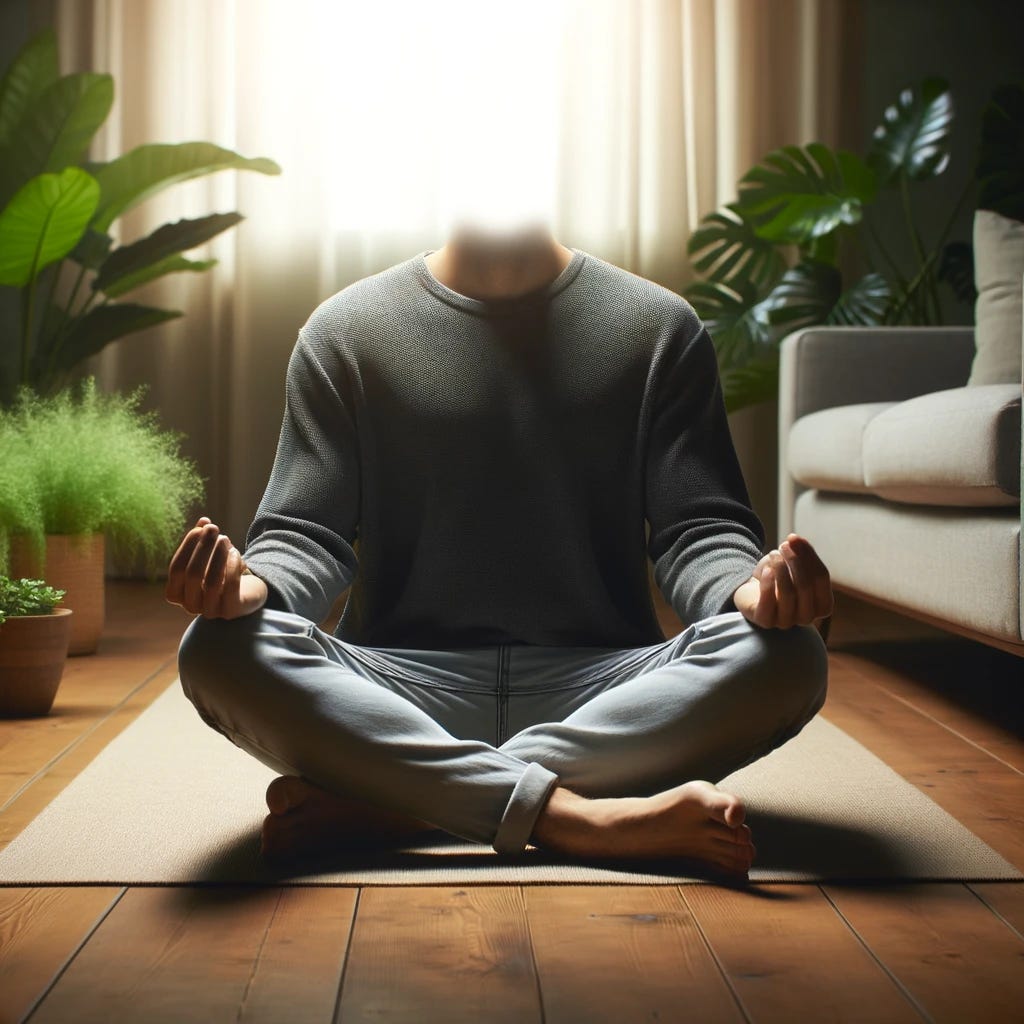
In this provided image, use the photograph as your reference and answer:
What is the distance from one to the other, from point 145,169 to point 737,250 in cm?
153

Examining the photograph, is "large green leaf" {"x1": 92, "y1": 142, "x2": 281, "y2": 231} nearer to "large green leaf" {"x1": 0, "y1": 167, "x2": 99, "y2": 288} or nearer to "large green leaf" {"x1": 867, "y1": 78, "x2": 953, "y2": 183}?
"large green leaf" {"x1": 0, "y1": 167, "x2": 99, "y2": 288}

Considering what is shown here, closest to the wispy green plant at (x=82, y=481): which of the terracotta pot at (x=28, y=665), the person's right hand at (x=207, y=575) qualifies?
the terracotta pot at (x=28, y=665)

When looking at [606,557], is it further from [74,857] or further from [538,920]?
[74,857]

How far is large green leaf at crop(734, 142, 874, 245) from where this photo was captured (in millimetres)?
3221

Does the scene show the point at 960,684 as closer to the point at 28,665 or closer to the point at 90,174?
the point at 28,665

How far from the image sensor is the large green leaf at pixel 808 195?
10.6 ft

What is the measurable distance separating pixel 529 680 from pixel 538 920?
1.14 feet

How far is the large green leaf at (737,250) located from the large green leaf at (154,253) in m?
1.18

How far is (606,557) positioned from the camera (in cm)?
141

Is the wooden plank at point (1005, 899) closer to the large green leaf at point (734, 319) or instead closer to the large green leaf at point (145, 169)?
the large green leaf at point (734, 319)

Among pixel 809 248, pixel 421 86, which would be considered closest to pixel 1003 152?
pixel 809 248

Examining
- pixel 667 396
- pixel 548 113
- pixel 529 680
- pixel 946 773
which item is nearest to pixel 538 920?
pixel 529 680

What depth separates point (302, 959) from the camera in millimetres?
942

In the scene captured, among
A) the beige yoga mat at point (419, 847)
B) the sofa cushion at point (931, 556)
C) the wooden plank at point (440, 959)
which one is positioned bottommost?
the beige yoga mat at point (419, 847)
